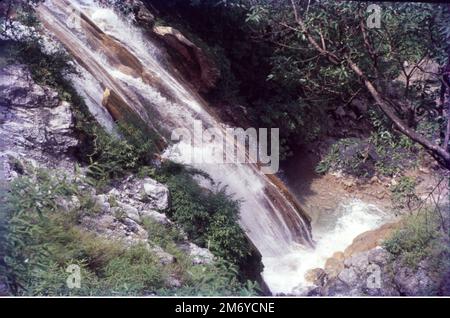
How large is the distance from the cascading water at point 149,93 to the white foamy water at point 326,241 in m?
0.07

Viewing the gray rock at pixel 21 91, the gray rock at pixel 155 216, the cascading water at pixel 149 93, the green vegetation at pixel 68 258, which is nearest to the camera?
the green vegetation at pixel 68 258

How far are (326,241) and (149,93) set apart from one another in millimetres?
2243

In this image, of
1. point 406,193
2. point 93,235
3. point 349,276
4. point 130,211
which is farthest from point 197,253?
point 406,193

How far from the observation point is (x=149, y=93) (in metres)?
4.76

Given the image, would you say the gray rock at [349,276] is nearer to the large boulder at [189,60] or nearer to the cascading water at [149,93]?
the cascading water at [149,93]

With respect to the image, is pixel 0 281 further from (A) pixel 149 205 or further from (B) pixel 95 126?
(B) pixel 95 126

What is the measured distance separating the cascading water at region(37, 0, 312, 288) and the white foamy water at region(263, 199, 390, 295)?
0.07 m

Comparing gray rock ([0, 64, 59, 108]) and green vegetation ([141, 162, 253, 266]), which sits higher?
gray rock ([0, 64, 59, 108])

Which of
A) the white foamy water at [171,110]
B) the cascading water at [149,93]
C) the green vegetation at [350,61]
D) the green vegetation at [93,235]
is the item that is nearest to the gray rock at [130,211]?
the green vegetation at [93,235]

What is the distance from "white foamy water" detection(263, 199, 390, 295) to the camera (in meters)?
3.71

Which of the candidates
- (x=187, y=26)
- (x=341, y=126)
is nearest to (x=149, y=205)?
(x=341, y=126)

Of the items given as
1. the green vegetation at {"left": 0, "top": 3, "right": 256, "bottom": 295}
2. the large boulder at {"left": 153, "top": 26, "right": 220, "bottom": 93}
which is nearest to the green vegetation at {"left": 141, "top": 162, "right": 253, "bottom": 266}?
the green vegetation at {"left": 0, "top": 3, "right": 256, "bottom": 295}

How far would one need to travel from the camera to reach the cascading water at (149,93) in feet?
14.1

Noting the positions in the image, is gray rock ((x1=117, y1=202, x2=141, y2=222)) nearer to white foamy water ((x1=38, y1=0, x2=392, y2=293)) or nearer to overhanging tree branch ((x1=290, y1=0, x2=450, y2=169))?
white foamy water ((x1=38, y1=0, x2=392, y2=293))
